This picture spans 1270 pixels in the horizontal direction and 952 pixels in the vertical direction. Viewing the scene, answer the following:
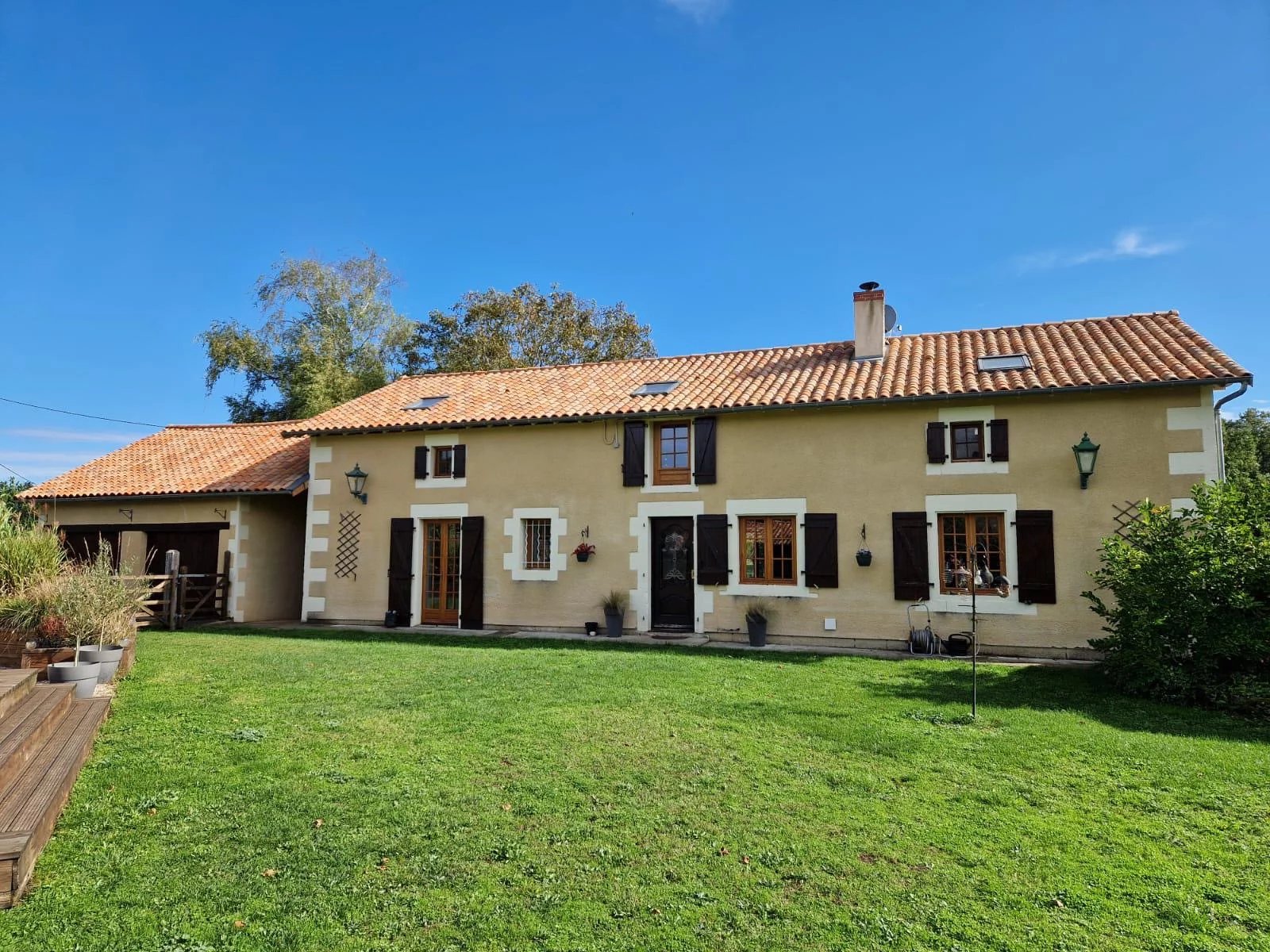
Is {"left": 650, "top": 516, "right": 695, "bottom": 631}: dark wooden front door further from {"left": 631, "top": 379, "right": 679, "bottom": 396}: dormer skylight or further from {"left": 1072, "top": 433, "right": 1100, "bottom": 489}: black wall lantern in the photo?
{"left": 1072, "top": 433, "right": 1100, "bottom": 489}: black wall lantern

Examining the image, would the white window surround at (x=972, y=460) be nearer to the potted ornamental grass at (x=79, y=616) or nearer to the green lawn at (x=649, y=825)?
the green lawn at (x=649, y=825)

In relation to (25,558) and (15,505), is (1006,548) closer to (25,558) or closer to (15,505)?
(25,558)

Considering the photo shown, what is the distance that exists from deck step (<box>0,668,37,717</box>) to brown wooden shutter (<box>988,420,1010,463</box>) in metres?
10.9

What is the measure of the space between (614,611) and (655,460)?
257 centimetres

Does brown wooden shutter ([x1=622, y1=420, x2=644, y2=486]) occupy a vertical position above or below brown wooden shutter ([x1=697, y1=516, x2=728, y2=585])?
above

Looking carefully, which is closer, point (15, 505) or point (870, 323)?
point (870, 323)

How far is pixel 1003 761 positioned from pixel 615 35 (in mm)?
10148

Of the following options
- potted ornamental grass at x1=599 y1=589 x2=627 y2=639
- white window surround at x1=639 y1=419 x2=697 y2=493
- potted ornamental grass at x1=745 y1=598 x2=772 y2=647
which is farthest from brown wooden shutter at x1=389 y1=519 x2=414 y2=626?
potted ornamental grass at x1=745 y1=598 x2=772 y2=647

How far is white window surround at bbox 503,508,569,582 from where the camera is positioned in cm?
1201

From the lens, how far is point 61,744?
14.6 feet

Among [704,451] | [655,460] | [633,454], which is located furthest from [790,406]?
[633,454]

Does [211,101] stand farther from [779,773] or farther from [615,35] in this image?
[779,773]

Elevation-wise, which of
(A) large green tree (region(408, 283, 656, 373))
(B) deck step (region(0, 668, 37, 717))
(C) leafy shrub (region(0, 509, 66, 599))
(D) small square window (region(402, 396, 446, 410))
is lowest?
(B) deck step (region(0, 668, 37, 717))

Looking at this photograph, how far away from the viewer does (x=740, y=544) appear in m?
11.2
